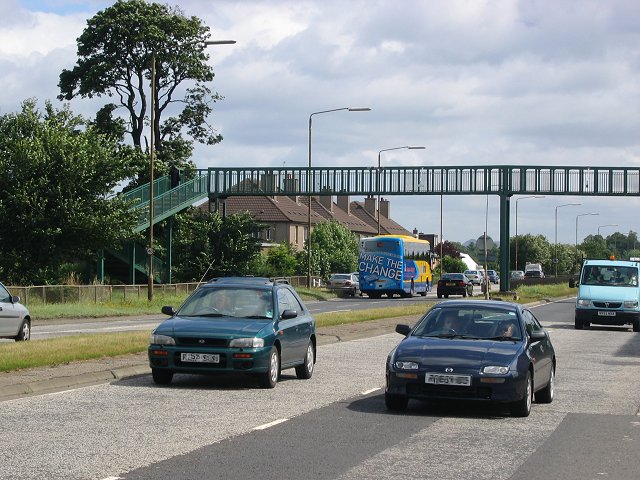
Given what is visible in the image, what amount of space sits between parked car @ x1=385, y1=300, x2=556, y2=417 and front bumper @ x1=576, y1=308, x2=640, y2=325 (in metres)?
21.7

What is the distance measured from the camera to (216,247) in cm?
7006

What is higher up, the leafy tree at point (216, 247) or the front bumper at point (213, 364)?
the leafy tree at point (216, 247)

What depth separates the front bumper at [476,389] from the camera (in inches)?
515

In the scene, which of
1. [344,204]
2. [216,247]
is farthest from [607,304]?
[344,204]

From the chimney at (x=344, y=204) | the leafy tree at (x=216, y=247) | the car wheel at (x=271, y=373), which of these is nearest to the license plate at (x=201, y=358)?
the car wheel at (x=271, y=373)

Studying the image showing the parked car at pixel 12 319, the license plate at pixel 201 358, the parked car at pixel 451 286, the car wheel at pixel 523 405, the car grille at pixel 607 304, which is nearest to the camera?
the car wheel at pixel 523 405

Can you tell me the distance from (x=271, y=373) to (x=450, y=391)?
3484 mm

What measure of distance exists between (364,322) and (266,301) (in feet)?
56.1

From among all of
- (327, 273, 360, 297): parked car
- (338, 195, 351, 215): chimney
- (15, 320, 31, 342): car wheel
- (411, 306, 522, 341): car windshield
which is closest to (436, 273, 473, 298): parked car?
(327, 273, 360, 297): parked car

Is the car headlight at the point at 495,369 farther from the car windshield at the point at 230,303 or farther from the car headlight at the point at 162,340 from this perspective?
the car headlight at the point at 162,340

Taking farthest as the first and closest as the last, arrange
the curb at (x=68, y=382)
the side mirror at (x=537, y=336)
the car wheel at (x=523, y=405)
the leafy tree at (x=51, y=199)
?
the leafy tree at (x=51, y=199), the curb at (x=68, y=382), the side mirror at (x=537, y=336), the car wheel at (x=523, y=405)

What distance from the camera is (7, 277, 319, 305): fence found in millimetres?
42750

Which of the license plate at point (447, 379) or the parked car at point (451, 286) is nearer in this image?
the license plate at point (447, 379)

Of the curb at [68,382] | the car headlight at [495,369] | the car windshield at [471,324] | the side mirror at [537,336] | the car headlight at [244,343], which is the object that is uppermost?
the car windshield at [471,324]
